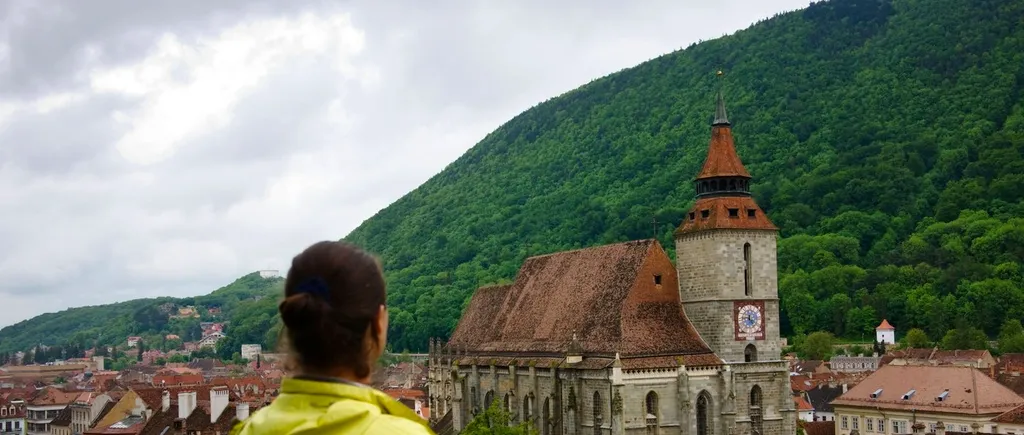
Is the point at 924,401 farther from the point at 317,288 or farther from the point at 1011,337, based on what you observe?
the point at 317,288

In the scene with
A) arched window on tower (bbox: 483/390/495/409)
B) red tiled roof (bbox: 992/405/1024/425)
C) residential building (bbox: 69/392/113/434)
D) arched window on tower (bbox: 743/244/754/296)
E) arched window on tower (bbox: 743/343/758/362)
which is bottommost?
Answer: red tiled roof (bbox: 992/405/1024/425)

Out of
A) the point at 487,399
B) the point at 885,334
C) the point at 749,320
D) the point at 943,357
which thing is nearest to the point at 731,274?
the point at 749,320

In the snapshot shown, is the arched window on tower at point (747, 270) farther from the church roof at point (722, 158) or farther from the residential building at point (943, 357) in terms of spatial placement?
the residential building at point (943, 357)

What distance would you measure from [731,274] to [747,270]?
98cm

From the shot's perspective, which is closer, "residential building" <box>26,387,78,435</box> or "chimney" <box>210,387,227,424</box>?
"chimney" <box>210,387,227,424</box>

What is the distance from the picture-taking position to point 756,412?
52.8 meters

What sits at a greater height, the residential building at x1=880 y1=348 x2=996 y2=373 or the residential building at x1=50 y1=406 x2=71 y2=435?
the residential building at x1=880 y1=348 x2=996 y2=373

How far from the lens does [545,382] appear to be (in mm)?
56719

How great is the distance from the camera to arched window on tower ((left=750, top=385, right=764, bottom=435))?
173ft

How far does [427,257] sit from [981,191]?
84.2 meters

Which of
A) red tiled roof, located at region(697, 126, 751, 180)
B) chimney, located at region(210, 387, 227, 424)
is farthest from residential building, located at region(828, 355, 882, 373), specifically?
chimney, located at region(210, 387, 227, 424)

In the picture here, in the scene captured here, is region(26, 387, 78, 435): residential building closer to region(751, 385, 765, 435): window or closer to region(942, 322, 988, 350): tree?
region(751, 385, 765, 435): window

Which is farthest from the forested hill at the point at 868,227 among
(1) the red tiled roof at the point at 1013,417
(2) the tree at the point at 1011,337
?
(1) the red tiled roof at the point at 1013,417

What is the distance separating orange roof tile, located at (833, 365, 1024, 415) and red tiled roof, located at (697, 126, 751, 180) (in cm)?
2293
